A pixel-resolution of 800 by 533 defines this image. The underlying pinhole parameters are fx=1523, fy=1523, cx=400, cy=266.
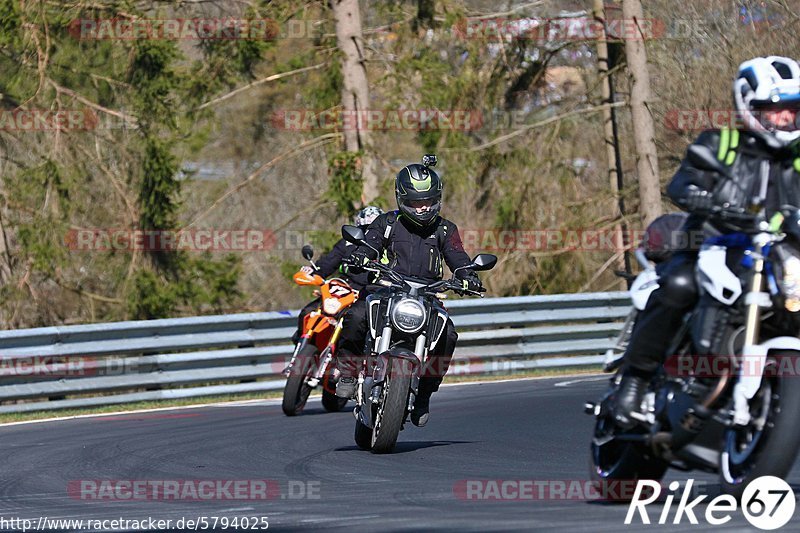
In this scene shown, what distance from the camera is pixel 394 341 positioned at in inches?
396

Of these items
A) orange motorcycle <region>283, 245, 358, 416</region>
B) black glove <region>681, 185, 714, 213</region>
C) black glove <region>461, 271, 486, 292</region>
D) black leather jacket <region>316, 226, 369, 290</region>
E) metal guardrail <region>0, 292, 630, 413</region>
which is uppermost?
black glove <region>681, 185, 714, 213</region>

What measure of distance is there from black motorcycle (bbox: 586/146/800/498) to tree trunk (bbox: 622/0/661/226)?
18.8m

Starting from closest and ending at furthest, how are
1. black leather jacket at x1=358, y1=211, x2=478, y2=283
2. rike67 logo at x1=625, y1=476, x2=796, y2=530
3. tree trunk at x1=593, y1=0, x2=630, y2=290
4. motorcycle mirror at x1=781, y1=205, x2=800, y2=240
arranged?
rike67 logo at x1=625, y1=476, x2=796, y2=530, motorcycle mirror at x1=781, y1=205, x2=800, y2=240, black leather jacket at x1=358, y1=211, x2=478, y2=283, tree trunk at x1=593, y1=0, x2=630, y2=290

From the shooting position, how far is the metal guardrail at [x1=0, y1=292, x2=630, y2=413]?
15.9m

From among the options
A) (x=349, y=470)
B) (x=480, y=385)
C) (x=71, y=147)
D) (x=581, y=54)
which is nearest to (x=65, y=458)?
(x=349, y=470)

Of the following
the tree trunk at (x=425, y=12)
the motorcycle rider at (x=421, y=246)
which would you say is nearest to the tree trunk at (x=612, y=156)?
the tree trunk at (x=425, y=12)

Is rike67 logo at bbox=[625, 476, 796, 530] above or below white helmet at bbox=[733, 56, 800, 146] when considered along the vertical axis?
below

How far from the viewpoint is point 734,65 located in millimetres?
25281

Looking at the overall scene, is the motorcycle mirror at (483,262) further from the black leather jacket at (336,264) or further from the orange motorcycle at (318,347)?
the orange motorcycle at (318,347)

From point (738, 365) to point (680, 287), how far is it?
507mm

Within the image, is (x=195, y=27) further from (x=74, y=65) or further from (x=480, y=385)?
(x=480, y=385)

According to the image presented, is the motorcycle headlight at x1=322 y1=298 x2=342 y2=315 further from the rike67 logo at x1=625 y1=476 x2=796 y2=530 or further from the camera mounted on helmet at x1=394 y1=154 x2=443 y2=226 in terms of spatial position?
the rike67 logo at x1=625 y1=476 x2=796 y2=530

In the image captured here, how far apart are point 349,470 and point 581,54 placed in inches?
859

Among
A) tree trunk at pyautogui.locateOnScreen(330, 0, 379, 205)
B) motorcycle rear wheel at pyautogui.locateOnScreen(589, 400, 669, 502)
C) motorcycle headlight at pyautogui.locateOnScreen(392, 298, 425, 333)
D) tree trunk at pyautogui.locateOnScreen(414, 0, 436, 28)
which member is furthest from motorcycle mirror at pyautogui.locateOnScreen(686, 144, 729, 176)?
tree trunk at pyautogui.locateOnScreen(414, 0, 436, 28)
